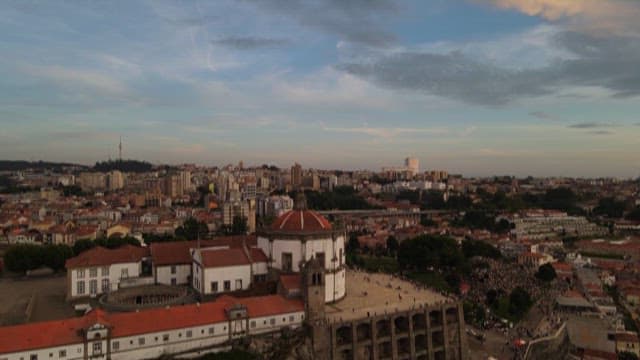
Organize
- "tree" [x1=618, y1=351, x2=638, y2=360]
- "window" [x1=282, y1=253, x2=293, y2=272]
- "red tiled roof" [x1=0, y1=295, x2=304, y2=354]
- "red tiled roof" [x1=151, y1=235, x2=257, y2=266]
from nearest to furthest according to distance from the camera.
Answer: "red tiled roof" [x1=0, y1=295, x2=304, y2=354]
"window" [x1=282, y1=253, x2=293, y2=272]
"tree" [x1=618, y1=351, x2=638, y2=360]
"red tiled roof" [x1=151, y1=235, x2=257, y2=266]

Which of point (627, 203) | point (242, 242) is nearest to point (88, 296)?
point (242, 242)

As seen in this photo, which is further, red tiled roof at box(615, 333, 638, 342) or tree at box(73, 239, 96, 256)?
tree at box(73, 239, 96, 256)

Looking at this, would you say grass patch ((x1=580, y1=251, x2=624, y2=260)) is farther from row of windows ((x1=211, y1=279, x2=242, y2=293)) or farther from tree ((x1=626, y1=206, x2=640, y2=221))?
row of windows ((x1=211, y1=279, x2=242, y2=293))

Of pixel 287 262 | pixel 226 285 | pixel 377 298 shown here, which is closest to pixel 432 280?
pixel 377 298

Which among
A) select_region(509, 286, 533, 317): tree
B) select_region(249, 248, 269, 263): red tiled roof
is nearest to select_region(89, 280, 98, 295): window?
select_region(249, 248, 269, 263): red tiled roof

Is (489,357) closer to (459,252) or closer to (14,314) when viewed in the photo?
(459,252)
